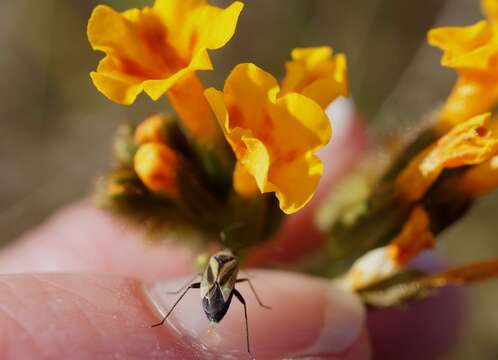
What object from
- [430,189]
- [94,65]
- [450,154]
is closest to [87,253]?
[94,65]

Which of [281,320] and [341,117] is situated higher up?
[281,320]

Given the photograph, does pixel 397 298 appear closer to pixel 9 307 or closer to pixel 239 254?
pixel 239 254

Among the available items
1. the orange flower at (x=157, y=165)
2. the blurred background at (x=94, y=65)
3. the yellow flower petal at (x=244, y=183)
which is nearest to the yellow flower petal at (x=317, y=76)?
the yellow flower petal at (x=244, y=183)

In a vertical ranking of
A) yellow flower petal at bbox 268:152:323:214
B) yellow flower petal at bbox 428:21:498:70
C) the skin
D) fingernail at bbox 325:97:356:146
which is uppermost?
yellow flower petal at bbox 428:21:498:70

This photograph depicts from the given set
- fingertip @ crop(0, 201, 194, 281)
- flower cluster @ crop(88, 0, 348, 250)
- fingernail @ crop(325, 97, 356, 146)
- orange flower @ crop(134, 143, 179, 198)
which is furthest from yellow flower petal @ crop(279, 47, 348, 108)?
fingernail @ crop(325, 97, 356, 146)

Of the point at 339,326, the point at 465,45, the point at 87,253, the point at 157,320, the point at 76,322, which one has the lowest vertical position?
the point at 87,253

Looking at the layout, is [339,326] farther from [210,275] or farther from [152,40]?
[152,40]

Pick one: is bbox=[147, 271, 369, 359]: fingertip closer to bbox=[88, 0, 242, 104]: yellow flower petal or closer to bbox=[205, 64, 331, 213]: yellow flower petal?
bbox=[205, 64, 331, 213]: yellow flower petal
